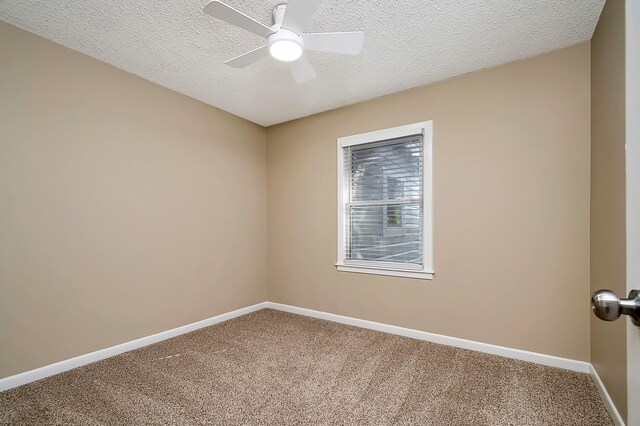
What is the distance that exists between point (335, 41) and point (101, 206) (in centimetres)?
231

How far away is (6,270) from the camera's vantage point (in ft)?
7.04

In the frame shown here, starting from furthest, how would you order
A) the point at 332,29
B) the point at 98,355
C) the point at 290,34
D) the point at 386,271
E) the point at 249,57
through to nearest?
1. the point at 386,271
2. the point at 98,355
3. the point at 332,29
4. the point at 249,57
5. the point at 290,34

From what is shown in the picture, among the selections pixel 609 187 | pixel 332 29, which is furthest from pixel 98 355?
pixel 609 187

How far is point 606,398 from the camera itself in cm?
191

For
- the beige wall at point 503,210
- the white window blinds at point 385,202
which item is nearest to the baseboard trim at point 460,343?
the beige wall at point 503,210

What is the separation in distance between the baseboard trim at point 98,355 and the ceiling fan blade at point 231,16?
2.71m

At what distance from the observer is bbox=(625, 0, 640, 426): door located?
0.60m

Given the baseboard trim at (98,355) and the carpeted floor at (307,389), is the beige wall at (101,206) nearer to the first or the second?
the baseboard trim at (98,355)

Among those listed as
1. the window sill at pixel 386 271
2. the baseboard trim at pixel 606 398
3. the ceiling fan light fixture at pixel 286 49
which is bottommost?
the baseboard trim at pixel 606 398

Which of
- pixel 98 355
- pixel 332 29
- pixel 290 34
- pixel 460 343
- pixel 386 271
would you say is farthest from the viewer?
pixel 386 271

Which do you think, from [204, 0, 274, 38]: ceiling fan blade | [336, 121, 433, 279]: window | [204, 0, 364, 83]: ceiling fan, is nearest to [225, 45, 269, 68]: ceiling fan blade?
[204, 0, 364, 83]: ceiling fan

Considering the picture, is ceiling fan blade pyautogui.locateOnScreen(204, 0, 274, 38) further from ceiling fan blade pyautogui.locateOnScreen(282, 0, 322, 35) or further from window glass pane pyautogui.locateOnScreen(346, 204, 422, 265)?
window glass pane pyautogui.locateOnScreen(346, 204, 422, 265)

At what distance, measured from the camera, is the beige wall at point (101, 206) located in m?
2.21

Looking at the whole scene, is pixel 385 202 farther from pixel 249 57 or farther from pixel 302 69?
pixel 249 57
